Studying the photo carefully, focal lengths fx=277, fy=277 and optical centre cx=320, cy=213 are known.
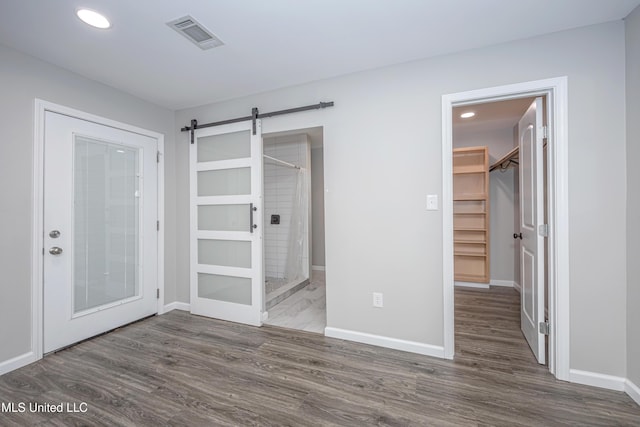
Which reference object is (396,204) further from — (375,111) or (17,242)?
(17,242)

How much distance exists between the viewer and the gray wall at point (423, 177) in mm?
1848

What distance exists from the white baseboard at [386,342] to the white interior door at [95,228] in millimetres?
2177

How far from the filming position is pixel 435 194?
2260 mm

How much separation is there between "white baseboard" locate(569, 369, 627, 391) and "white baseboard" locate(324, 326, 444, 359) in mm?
840

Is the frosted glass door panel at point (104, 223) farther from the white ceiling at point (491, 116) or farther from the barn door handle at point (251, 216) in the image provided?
the white ceiling at point (491, 116)

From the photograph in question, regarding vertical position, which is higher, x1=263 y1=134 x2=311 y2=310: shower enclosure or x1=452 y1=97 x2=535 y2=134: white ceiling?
x1=452 y1=97 x2=535 y2=134: white ceiling

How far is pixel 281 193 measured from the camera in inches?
182

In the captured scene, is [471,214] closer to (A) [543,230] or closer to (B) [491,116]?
(B) [491,116]

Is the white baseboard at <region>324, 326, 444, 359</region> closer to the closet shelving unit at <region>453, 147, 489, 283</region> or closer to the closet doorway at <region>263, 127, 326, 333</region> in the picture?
the closet doorway at <region>263, 127, 326, 333</region>

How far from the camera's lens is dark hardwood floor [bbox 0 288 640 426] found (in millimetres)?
1614

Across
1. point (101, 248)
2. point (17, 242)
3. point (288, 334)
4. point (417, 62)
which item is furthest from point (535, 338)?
point (17, 242)

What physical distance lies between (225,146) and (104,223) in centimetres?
143

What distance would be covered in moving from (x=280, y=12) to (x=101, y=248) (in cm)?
267

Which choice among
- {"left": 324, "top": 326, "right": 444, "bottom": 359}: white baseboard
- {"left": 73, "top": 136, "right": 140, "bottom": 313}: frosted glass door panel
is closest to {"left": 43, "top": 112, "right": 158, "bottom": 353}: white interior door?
{"left": 73, "top": 136, "right": 140, "bottom": 313}: frosted glass door panel
